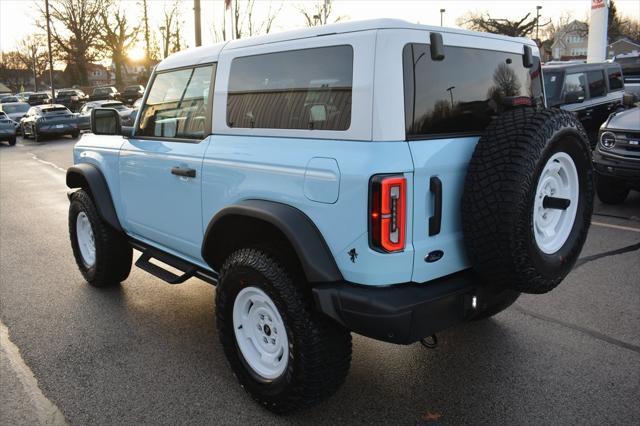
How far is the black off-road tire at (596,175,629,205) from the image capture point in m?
7.84

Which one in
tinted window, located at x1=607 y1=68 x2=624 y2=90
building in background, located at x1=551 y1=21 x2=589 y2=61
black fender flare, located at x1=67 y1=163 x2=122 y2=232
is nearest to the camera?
black fender flare, located at x1=67 y1=163 x2=122 y2=232

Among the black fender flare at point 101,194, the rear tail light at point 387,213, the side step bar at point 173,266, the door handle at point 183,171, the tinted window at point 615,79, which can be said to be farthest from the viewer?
the tinted window at point 615,79

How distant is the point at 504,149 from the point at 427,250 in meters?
0.58

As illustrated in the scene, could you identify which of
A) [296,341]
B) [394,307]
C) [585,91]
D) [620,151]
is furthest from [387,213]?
[585,91]

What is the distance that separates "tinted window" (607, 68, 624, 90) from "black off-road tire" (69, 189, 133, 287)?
1004 cm

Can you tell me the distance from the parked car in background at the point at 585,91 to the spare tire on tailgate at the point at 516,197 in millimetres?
7716

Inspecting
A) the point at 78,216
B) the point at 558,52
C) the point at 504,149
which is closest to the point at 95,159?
the point at 78,216

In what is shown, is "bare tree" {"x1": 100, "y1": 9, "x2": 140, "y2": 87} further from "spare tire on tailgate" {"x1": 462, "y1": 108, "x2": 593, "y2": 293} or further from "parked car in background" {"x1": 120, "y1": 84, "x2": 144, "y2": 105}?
"spare tire on tailgate" {"x1": 462, "y1": 108, "x2": 593, "y2": 293}

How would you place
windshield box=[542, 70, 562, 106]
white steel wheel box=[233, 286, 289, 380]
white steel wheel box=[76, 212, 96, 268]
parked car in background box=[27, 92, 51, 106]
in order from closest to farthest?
white steel wheel box=[233, 286, 289, 380] → white steel wheel box=[76, 212, 96, 268] → windshield box=[542, 70, 562, 106] → parked car in background box=[27, 92, 51, 106]

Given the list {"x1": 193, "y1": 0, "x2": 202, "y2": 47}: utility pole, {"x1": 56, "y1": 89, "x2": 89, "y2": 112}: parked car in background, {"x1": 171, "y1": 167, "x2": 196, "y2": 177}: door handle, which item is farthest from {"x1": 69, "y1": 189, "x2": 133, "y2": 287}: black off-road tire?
{"x1": 56, "y1": 89, "x2": 89, "y2": 112}: parked car in background

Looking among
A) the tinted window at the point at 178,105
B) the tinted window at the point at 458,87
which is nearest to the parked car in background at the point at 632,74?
the tinted window at the point at 458,87

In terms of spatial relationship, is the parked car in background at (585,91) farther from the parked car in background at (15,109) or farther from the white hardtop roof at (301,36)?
the parked car in background at (15,109)

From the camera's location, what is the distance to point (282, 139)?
2855mm

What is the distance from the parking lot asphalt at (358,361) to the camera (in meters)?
2.96
